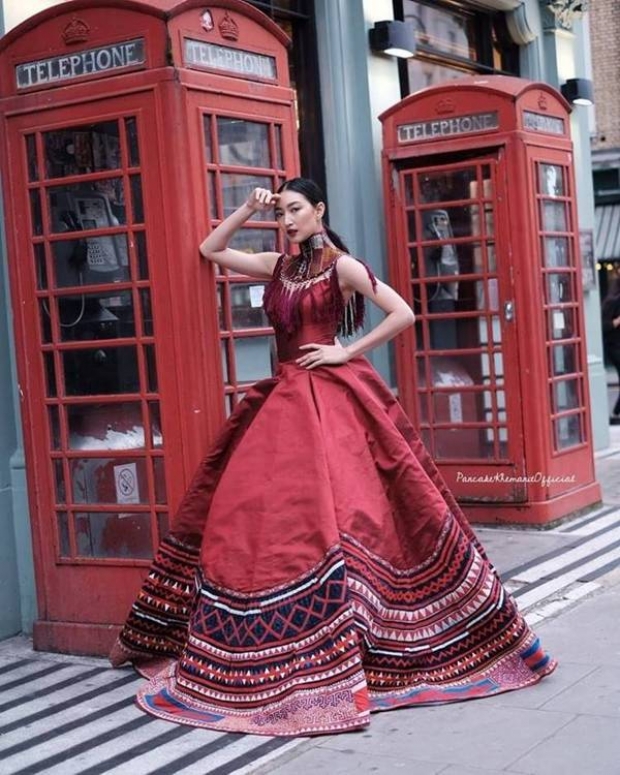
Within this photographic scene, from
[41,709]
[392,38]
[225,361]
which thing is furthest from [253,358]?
[392,38]

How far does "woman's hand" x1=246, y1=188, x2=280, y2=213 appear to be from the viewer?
5.34 meters

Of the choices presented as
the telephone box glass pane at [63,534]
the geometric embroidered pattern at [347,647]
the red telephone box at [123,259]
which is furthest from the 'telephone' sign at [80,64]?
the geometric embroidered pattern at [347,647]

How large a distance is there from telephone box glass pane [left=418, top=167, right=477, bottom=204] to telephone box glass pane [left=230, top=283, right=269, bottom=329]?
9.54ft

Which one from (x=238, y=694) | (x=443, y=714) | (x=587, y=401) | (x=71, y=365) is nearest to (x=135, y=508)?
(x=71, y=365)

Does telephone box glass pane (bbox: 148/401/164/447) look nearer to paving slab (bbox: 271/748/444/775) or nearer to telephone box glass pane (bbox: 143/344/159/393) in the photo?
telephone box glass pane (bbox: 143/344/159/393)

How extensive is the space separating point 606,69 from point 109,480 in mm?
19483

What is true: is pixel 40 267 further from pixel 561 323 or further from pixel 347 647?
pixel 561 323

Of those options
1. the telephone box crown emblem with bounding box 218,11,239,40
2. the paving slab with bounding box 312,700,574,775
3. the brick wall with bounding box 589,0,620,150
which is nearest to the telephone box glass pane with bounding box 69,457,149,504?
the paving slab with bounding box 312,700,574,775

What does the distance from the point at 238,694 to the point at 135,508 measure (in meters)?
1.15

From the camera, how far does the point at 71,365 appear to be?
5.89 metres

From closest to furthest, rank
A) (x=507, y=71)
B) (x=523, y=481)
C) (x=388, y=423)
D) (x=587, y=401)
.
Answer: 1. (x=388, y=423)
2. (x=523, y=481)
3. (x=587, y=401)
4. (x=507, y=71)

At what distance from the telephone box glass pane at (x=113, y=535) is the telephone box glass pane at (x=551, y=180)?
3875mm

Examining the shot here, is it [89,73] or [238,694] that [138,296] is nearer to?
[89,73]

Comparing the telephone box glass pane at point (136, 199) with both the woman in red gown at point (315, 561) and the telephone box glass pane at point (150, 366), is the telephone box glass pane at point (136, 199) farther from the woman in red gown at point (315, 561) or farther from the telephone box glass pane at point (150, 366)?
the telephone box glass pane at point (150, 366)
